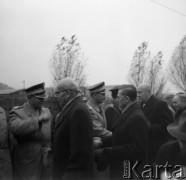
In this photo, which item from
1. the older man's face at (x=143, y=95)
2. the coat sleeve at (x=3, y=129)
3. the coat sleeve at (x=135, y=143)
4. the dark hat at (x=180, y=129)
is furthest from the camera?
the older man's face at (x=143, y=95)

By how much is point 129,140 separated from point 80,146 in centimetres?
72

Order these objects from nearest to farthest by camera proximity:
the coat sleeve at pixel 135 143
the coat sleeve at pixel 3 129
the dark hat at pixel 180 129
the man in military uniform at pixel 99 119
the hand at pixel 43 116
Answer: the coat sleeve at pixel 135 143 → the dark hat at pixel 180 129 → the coat sleeve at pixel 3 129 → the hand at pixel 43 116 → the man in military uniform at pixel 99 119

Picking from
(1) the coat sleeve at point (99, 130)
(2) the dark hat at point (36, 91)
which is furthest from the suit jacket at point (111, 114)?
(2) the dark hat at point (36, 91)

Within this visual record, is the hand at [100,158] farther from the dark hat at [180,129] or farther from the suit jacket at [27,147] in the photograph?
the dark hat at [180,129]

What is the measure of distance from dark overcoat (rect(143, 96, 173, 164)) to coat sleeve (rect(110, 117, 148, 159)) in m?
1.47

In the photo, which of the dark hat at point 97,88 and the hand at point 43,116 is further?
the dark hat at point 97,88

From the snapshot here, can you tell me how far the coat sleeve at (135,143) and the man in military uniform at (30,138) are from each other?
0.90 meters


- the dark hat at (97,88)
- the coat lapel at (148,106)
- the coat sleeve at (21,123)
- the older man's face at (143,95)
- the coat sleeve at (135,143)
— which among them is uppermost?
the dark hat at (97,88)

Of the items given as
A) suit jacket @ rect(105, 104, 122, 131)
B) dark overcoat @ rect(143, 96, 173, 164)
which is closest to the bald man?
dark overcoat @ rect(143, 96, 173, 164)

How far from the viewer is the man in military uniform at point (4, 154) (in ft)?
11.2

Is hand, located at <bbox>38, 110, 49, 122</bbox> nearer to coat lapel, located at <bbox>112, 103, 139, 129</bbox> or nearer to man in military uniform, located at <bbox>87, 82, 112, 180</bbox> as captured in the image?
man in military uniform, located at <bbox>87, 82, 112, 180</bbox>

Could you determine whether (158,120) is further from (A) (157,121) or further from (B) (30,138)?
(B) (30,138)

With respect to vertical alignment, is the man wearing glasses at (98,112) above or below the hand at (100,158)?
above

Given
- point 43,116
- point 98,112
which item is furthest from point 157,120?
point 43,116
